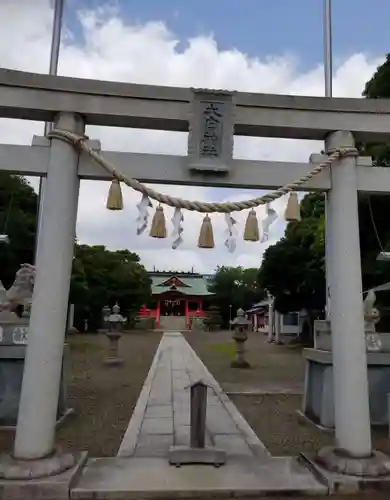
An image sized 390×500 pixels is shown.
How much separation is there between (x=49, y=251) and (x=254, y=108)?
2.71 m

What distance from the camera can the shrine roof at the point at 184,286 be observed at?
177ft

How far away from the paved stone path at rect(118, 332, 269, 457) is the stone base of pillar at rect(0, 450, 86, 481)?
1121mm

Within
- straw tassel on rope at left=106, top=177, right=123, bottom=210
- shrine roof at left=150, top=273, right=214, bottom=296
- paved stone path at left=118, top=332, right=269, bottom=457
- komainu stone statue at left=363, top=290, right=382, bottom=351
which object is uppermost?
shrine roof at left=150, top=273, right=214, bottom=296

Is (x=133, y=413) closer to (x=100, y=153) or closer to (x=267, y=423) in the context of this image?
(x=267, y=423)

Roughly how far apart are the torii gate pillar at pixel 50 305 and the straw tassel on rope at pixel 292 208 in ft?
7.48

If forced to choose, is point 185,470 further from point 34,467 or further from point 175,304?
point 175,304

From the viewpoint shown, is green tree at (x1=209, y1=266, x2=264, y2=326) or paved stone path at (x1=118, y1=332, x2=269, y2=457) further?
green tree at (x1=209, y1=266, x2=264, y2=326)

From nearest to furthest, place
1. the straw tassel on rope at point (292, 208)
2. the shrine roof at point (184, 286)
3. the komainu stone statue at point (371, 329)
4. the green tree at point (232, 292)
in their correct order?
the straw tassel on rope at point (292, 208), the komainu stone statue at point (371, 329), the green tree at point (232, 292), the shrine roof at point (184, 286)

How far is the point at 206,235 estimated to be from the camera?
4.70 meters

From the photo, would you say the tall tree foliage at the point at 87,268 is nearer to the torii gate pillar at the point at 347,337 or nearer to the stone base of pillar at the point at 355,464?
the torii gate pillar at the point at 347,337

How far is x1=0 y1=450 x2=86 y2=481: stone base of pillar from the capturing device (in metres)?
3.99

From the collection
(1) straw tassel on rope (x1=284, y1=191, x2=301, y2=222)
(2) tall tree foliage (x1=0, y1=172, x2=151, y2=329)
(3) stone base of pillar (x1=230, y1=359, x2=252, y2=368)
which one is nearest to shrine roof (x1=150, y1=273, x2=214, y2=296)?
(2) tall tree foliage (x1=0, y1=172, x2=151, y2=329)

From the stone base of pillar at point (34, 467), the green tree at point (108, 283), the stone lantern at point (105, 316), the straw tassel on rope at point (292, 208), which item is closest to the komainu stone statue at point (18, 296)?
the stone base of pillar at point (34, 467)

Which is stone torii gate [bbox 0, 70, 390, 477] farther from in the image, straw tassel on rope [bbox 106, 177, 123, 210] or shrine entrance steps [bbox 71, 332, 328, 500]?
shrine entrance steps [bbox 71, 332, 328, 500]
